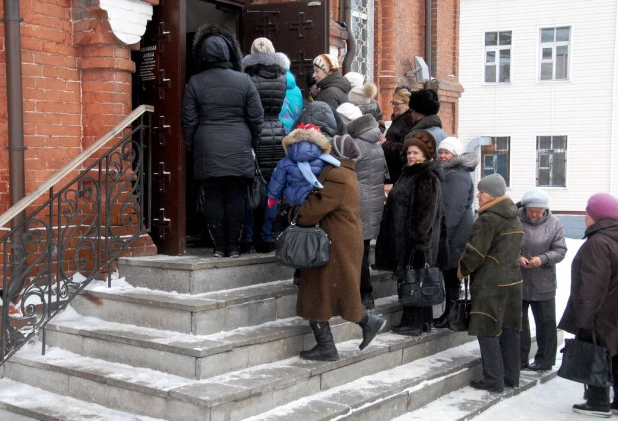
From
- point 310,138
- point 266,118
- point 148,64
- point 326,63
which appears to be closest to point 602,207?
point 310,138

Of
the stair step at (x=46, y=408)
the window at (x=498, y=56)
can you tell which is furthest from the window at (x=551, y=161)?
the stair step at (x=46, y=408)

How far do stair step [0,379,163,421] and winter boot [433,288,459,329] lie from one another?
2790 mm

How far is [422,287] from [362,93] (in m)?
1.79

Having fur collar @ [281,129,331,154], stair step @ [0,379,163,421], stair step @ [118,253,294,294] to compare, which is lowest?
stair step @ [0,379,163,421]

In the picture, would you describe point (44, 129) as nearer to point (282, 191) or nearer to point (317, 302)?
point (282, 191)

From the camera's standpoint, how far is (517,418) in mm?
5137

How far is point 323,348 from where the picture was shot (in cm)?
496

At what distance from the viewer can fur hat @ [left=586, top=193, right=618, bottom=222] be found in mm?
5227

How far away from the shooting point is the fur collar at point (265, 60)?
5.92m

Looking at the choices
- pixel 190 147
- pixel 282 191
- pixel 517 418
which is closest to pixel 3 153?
pixel 190 147

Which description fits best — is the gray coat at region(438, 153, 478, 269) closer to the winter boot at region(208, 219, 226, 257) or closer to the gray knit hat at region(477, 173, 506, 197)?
the gray knit hat at region(477, 173, 506, 197)

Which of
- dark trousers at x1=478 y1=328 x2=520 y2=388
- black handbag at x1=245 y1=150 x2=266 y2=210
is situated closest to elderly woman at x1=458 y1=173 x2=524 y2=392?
dark trousers at x1=478 y1=328 x2=520 y2=388

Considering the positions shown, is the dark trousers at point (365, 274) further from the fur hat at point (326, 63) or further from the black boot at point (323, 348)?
the fur hat at point (326, 63)

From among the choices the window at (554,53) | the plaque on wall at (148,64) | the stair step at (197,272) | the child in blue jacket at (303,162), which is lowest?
the stair step at (197,272)
